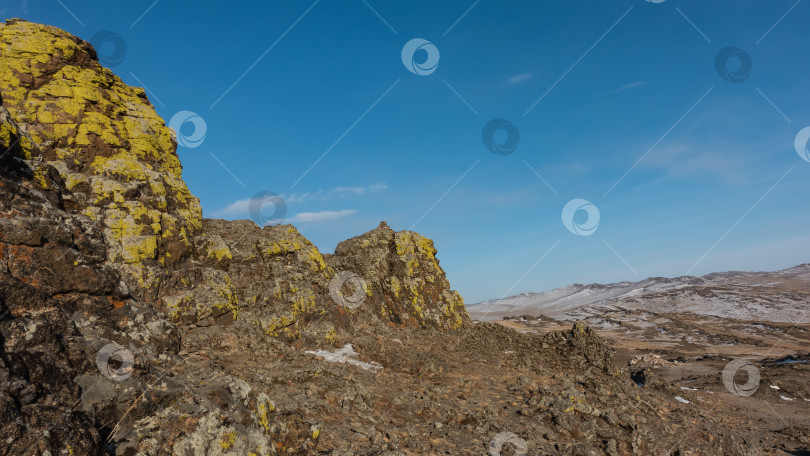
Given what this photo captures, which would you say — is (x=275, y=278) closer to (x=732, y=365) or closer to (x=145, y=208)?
(x=145, y=208)

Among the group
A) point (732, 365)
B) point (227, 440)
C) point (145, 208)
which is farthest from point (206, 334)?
point (732, 365)

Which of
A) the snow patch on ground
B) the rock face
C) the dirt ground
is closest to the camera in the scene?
the rock face

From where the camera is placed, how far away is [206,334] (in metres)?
17.8

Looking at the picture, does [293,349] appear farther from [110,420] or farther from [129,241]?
[110,420]

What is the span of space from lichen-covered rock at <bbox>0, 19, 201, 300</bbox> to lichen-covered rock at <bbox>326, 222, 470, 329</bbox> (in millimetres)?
12774

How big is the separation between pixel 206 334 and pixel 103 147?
42.2ft

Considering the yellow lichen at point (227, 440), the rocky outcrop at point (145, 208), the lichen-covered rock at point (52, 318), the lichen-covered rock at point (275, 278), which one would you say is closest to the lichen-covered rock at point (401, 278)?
the rocky outcrop at point (145, 208)

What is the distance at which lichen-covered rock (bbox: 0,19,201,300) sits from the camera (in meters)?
19.2

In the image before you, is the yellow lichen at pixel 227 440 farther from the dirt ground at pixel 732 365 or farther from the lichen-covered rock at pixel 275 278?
the dirt ground at pixel 732 365

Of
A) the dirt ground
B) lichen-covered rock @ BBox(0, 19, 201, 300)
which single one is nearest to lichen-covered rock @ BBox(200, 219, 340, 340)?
lichen-covered rock @ BBox(0, 19, 201, 300)

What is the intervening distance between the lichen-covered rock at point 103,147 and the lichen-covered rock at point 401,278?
12.8m

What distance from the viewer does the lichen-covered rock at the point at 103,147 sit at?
19.2 meters

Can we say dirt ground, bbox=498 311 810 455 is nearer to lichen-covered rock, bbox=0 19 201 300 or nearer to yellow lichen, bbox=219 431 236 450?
yellow lichen, bbox=219 431 236 450

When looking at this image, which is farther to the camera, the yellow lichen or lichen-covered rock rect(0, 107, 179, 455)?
the yellow lichen
